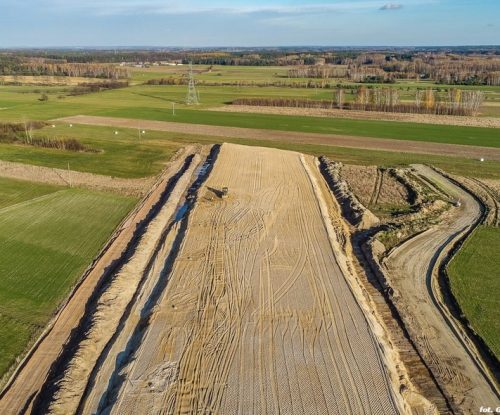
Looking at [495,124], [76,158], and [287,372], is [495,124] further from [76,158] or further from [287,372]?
[287,372]

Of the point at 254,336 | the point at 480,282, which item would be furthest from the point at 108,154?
the point at 480,282

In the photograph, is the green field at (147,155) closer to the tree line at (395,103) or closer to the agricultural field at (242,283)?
the agricultural field at (242,283)

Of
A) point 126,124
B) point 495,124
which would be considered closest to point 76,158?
point 126,124

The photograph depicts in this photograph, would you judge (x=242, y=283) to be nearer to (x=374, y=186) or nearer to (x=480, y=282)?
(x=480, y=282)

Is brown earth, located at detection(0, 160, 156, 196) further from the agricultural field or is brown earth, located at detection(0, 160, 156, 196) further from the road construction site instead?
the road construction site

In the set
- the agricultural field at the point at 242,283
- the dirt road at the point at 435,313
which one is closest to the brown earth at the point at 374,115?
the agricultural field at the point at 242,283

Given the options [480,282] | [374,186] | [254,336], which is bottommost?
[480,282]
